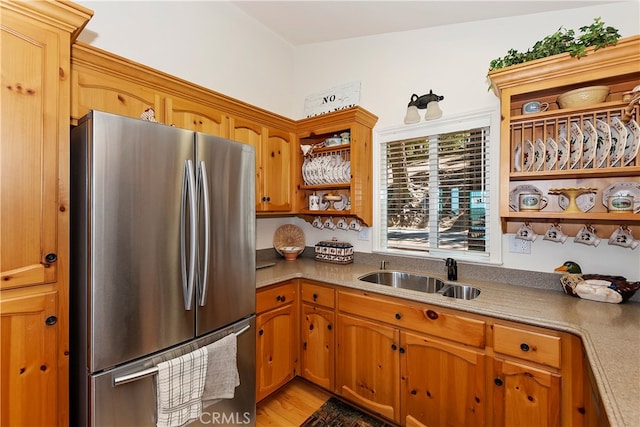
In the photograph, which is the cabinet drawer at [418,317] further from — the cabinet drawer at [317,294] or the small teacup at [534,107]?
the small teacup at [534,107]

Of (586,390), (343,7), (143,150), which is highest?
(343,7)

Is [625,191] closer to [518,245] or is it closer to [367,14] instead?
[518,245]

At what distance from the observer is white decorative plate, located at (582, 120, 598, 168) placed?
1.54m

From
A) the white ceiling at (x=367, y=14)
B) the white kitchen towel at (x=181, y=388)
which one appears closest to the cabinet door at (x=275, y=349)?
the white kitchen towel at (x=181, y=388)

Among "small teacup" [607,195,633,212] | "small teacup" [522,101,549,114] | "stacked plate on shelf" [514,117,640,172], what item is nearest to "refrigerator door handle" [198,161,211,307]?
"stacked plate on shelf" [514,117,640,172]

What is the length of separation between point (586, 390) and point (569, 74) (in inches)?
60.7

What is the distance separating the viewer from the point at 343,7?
220cm

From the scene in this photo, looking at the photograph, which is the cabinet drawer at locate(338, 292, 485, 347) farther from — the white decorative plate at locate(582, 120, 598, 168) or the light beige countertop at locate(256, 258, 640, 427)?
the white decorative plate at locate(582, 120, 598, 168)

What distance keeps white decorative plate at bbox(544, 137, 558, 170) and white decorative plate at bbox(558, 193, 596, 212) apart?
257mm

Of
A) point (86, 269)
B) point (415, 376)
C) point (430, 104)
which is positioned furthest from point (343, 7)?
point (415, 376)

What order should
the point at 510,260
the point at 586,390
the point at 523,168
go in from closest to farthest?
1. the point at 586,390
2. the point at 523,168
3. the point at 510,260

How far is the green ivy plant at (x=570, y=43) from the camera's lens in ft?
4.63

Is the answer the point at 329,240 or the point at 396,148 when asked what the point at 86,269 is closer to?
the point at 329,240

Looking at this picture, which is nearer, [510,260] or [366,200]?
[510,260]
